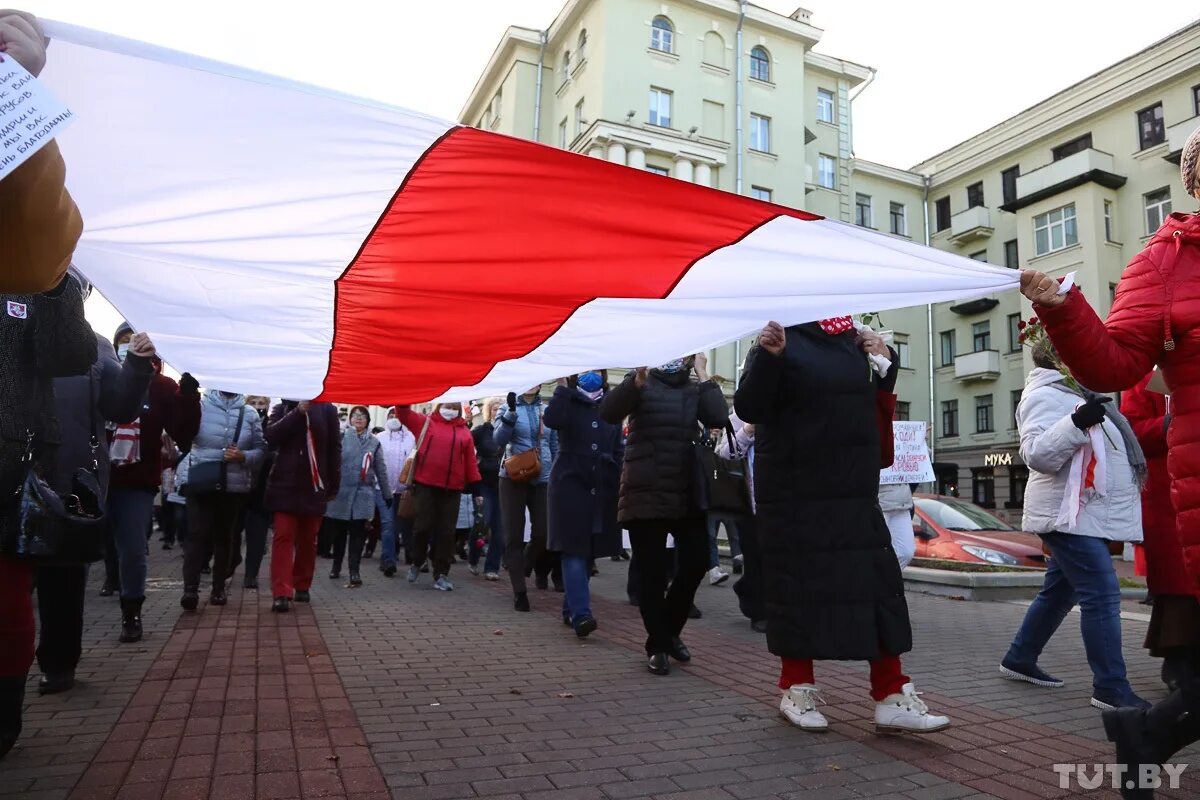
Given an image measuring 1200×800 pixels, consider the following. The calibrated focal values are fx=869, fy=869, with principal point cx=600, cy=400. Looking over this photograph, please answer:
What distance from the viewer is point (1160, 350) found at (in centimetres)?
285

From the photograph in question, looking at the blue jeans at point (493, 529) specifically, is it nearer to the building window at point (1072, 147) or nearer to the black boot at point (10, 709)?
the black boot at point (10, 709)

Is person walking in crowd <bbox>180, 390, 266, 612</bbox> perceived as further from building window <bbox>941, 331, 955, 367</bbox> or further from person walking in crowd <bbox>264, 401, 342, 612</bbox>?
building window <bbox>941, 331, 955, 367</bbox>

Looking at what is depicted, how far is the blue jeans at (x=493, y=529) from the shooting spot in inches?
432

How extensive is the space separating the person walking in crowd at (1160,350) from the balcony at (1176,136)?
1399 inches

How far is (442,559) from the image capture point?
9.78 metres

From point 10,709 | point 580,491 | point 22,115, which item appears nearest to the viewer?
point 22,115

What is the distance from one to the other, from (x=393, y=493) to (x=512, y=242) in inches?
342

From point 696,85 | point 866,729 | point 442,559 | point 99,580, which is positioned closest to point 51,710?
point 866,729

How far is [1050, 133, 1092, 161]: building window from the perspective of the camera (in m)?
37.0

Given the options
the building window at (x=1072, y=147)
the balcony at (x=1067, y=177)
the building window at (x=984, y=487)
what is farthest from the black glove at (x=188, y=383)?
the building window at (x=984, y=487)

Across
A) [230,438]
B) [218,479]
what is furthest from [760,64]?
[218,479]

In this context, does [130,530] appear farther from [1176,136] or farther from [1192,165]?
[1176,136]

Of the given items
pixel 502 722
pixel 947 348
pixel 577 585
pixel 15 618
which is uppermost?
pixel 947 348

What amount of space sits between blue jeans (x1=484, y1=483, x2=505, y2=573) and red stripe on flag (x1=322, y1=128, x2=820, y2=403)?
6.68m
